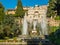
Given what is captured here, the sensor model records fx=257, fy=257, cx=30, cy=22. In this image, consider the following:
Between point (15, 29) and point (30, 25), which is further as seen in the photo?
point (30, 25)

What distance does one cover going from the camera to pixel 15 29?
33.8 meters

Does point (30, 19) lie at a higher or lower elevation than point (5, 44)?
higher

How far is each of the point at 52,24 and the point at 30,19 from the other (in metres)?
3.59

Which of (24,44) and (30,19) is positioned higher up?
(30,19)

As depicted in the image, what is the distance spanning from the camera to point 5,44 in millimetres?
24234

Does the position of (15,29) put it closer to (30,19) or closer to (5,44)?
(30,19)

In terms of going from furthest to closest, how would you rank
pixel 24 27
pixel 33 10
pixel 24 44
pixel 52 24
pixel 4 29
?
pixel 33 10 < pixel 52 24 < pixel 24 27 < pixel 4 29 < pixel 24 44

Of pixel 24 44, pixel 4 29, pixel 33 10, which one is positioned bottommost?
pixel 24 44

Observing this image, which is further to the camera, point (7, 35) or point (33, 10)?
point (33, 10)

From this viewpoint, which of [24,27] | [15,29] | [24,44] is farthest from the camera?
[24,27]

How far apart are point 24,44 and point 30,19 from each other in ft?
48.9

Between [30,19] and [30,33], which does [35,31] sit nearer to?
[30,33]

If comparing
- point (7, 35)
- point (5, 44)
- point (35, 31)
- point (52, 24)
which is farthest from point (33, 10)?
point (5, 44)

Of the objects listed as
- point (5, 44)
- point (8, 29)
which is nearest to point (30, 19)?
point (8, 29)
